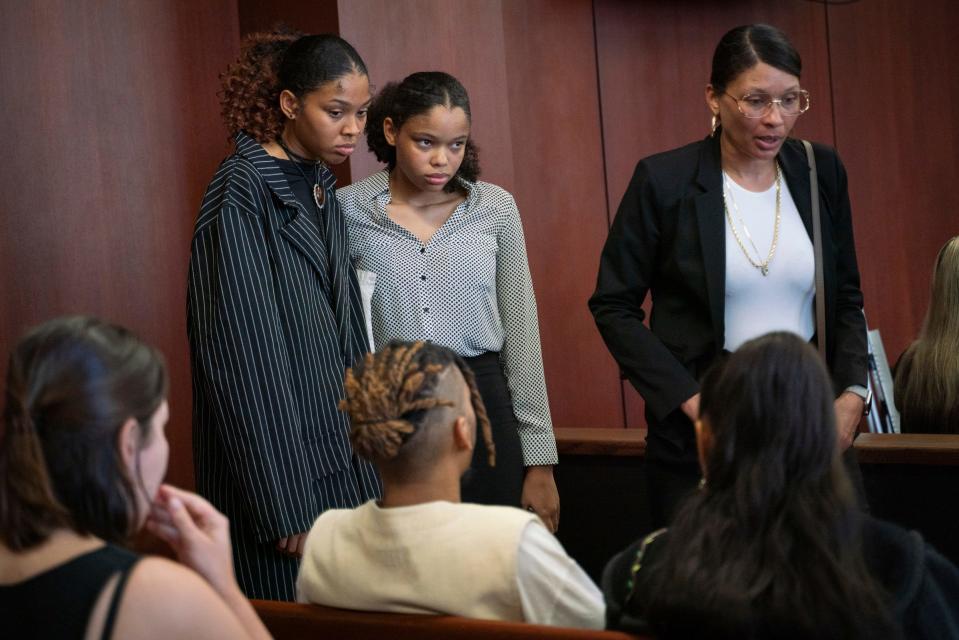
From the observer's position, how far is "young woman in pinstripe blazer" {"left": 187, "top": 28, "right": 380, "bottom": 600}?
8.70 feet

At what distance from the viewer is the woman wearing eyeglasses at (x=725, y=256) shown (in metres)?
2.87

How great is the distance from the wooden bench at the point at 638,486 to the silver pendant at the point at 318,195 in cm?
125

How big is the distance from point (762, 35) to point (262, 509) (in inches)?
59.1

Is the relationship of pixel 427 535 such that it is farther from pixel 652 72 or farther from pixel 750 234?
pixel 652 72

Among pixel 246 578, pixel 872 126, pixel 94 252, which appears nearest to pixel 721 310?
pixel 246 578

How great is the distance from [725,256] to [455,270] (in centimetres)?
68

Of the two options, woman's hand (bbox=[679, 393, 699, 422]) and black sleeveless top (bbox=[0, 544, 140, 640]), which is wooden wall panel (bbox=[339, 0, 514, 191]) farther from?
black sleeveless top (bbox=[0, 544, 140, 640])

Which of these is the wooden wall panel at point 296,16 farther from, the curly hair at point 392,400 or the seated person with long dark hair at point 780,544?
the seated person with long dark hair at point 780,544

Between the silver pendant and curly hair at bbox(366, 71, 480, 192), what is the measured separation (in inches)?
14.4

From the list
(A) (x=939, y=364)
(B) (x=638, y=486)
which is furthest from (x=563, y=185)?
(A) (x=939, y=364)

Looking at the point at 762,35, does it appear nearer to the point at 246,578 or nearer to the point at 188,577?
the point at 246,578

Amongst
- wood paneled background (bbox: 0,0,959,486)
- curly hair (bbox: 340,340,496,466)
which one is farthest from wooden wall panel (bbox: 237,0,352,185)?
curly hair (bbox: 340,340,496,466)

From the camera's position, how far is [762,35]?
2.89 m

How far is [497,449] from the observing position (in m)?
3.19
